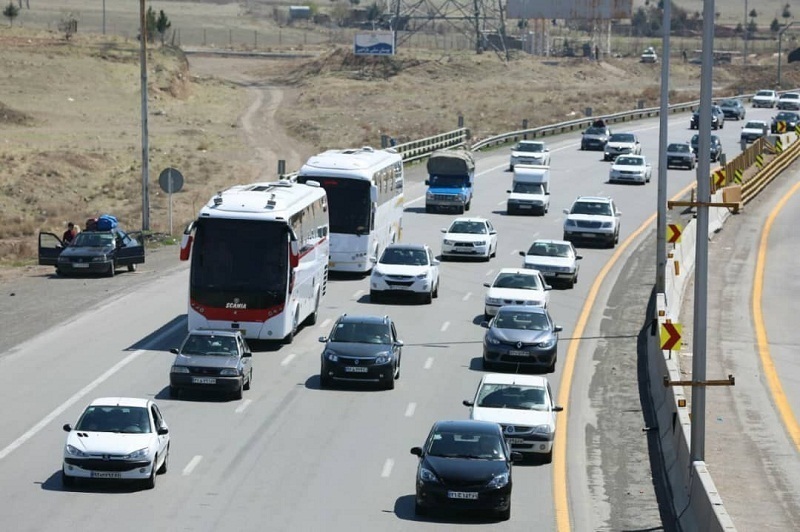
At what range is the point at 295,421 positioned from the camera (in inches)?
1170

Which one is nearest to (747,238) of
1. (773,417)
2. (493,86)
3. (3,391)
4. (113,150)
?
(773,417)

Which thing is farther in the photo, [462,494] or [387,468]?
[387,468]

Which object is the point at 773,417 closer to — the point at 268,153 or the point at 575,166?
the point at 575,166

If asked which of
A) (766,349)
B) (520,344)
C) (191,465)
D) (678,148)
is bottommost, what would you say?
(766,349)

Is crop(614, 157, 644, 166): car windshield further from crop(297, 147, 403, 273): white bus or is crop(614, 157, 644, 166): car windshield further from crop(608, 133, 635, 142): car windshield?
crop(297, 147, 403, 273): white bus

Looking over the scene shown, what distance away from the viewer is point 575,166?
81.0 metres

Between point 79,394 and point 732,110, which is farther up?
point 732,110

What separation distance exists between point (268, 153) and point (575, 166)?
765 inches

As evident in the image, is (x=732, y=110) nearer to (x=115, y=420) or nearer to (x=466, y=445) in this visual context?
(x=466, y=445)

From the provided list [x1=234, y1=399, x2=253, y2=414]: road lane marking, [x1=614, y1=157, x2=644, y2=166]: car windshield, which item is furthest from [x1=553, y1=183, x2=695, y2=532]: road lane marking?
[x1=614, y1=157, x2=644, y2=166]: car windshield

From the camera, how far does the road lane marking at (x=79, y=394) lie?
2734 centimetres

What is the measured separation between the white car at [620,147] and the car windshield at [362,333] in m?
50.2

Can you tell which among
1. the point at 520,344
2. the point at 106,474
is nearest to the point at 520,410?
the point at 520,344

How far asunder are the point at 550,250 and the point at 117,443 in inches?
969
